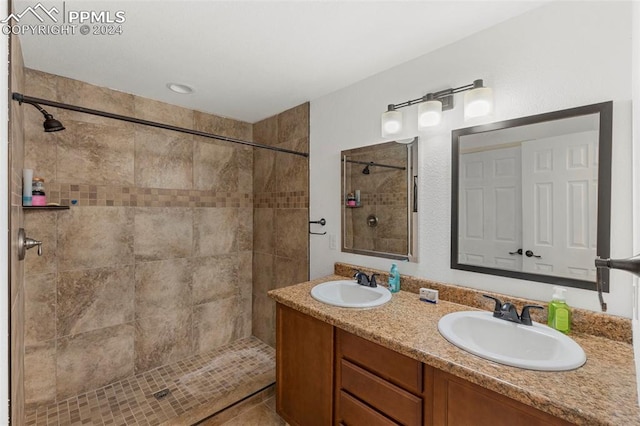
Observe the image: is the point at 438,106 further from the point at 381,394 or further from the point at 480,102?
the point at 381,394

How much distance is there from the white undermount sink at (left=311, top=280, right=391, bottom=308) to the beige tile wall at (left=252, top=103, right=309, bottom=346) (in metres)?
0.58

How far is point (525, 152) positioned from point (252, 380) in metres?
2.37

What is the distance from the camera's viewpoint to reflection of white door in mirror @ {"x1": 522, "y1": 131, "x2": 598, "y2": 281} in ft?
3.96

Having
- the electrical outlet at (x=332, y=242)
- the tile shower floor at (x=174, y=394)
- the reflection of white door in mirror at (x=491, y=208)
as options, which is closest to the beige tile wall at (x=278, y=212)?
the electrical outlet at (x=332, y=242)

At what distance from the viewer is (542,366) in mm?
924

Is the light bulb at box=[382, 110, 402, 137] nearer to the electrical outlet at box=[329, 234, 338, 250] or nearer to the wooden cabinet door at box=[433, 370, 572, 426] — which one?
the electrical outlet at box=[329, 234, 338, 250]

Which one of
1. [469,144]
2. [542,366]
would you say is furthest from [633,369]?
[469,144]

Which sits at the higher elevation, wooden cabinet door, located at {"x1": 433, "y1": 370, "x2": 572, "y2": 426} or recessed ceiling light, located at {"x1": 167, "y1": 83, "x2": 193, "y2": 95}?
recessed ceiling light, located at {"x1": 167, "y1": 83, "x2": 193, "y2": 95}

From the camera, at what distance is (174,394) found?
2119 mm

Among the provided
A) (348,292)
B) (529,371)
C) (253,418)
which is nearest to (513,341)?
(529,371)

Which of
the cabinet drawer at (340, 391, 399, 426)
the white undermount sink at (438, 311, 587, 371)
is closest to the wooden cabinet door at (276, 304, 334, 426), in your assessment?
the cabinet drawer at (340, 391, 399, 426)

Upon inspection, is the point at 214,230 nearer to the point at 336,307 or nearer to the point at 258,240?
the point at 258,240

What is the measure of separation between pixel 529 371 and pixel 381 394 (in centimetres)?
59

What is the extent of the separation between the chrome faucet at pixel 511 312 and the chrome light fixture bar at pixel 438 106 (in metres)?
0.91
